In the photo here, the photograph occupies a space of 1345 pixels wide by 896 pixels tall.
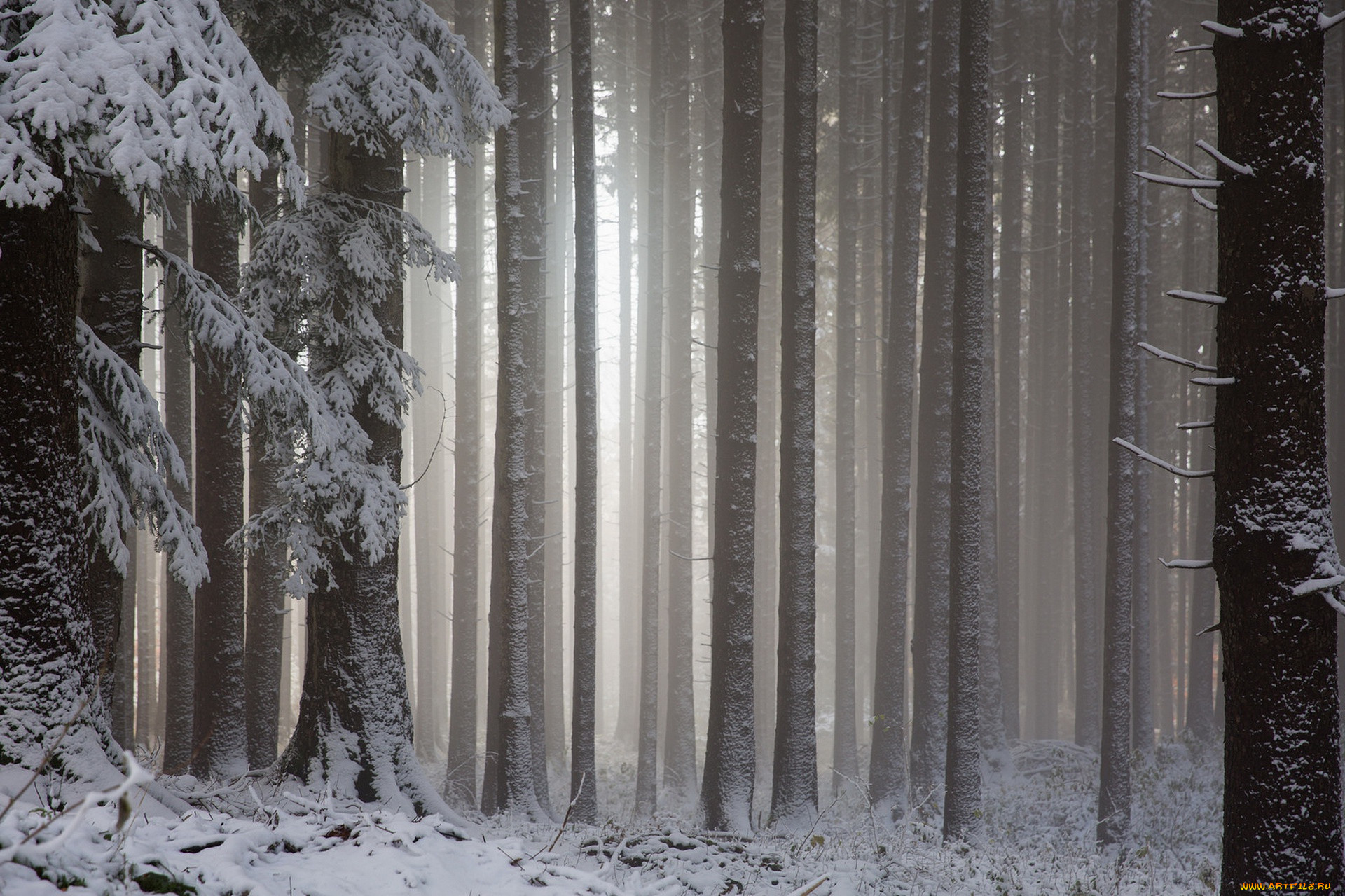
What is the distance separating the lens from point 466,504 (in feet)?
52.7

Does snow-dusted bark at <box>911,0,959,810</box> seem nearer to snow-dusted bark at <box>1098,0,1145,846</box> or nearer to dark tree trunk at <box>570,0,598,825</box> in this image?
snow-dusted bark at <box>1098,0,1145,846</box>

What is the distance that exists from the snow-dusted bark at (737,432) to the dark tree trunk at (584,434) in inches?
75.8

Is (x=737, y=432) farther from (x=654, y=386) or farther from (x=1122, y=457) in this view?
(x=654, y=386)

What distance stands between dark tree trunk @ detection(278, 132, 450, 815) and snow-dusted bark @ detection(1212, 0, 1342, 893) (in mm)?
6269

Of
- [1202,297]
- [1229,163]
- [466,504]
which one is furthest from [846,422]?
[1229,163]

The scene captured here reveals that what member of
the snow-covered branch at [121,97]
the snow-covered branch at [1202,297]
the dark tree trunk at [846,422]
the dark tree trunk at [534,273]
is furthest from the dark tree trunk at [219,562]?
the dark tree trunk at [846,422]

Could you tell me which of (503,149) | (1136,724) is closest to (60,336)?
(503,149)

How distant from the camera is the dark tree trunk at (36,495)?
167 inches

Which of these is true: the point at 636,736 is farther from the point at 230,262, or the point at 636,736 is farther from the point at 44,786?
the point at 44,786

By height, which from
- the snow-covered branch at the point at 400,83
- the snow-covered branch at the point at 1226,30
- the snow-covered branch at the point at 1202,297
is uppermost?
the snow-covered branch at the point at 400,83

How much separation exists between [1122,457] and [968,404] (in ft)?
9.10

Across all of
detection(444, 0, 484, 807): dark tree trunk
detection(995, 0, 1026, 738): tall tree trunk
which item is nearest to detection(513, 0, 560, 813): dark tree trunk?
detection(444, 0, 484, 807): dark tree trunk

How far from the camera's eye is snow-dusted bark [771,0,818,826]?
9938 millimetres

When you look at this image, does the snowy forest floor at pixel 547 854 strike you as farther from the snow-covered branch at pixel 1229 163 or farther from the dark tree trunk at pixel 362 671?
the snow-covered branch at pixel 1229 163
